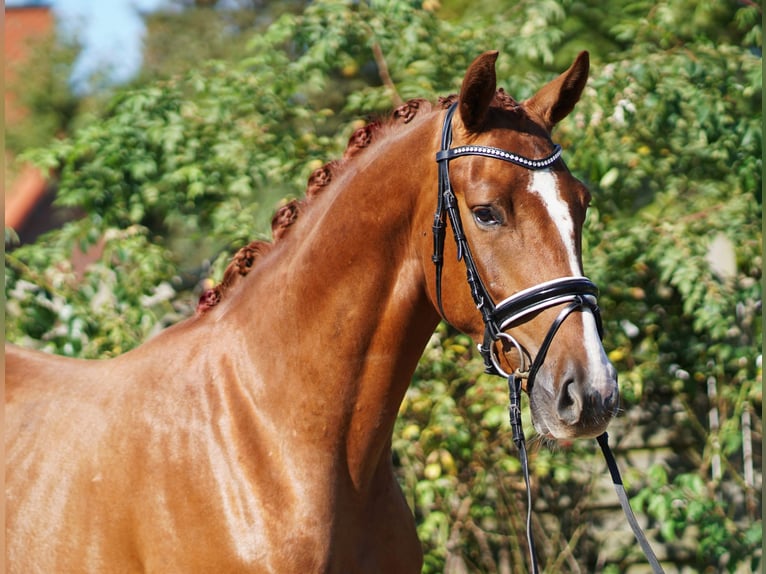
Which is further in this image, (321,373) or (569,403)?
(321,373)

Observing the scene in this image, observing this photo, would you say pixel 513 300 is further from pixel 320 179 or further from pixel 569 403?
pixel 320 179

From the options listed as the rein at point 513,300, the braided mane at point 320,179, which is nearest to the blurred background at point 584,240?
the braided mane at point 320,179

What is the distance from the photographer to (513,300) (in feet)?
6.73

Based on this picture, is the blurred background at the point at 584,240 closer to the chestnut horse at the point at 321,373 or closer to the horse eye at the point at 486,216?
the chestnut horse at the point at 321,373

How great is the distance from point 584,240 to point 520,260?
8.20 feet

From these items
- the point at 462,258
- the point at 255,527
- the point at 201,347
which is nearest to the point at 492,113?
the point at 462,258

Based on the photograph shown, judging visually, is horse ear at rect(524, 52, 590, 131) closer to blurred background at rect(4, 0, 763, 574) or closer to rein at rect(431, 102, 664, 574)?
rein at rect(431, 102, 664, 574)

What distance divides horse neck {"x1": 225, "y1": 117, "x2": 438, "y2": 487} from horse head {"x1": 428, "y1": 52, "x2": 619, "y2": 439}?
0.32ft

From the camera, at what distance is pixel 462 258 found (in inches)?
84.7

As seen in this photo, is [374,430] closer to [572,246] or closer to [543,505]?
[572,246]

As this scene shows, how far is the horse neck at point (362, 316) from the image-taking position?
2.27 m

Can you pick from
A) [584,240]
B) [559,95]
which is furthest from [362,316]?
[584,240]

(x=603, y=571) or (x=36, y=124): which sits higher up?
(x=36, y=124)

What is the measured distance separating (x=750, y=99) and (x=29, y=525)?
402 centimetres
